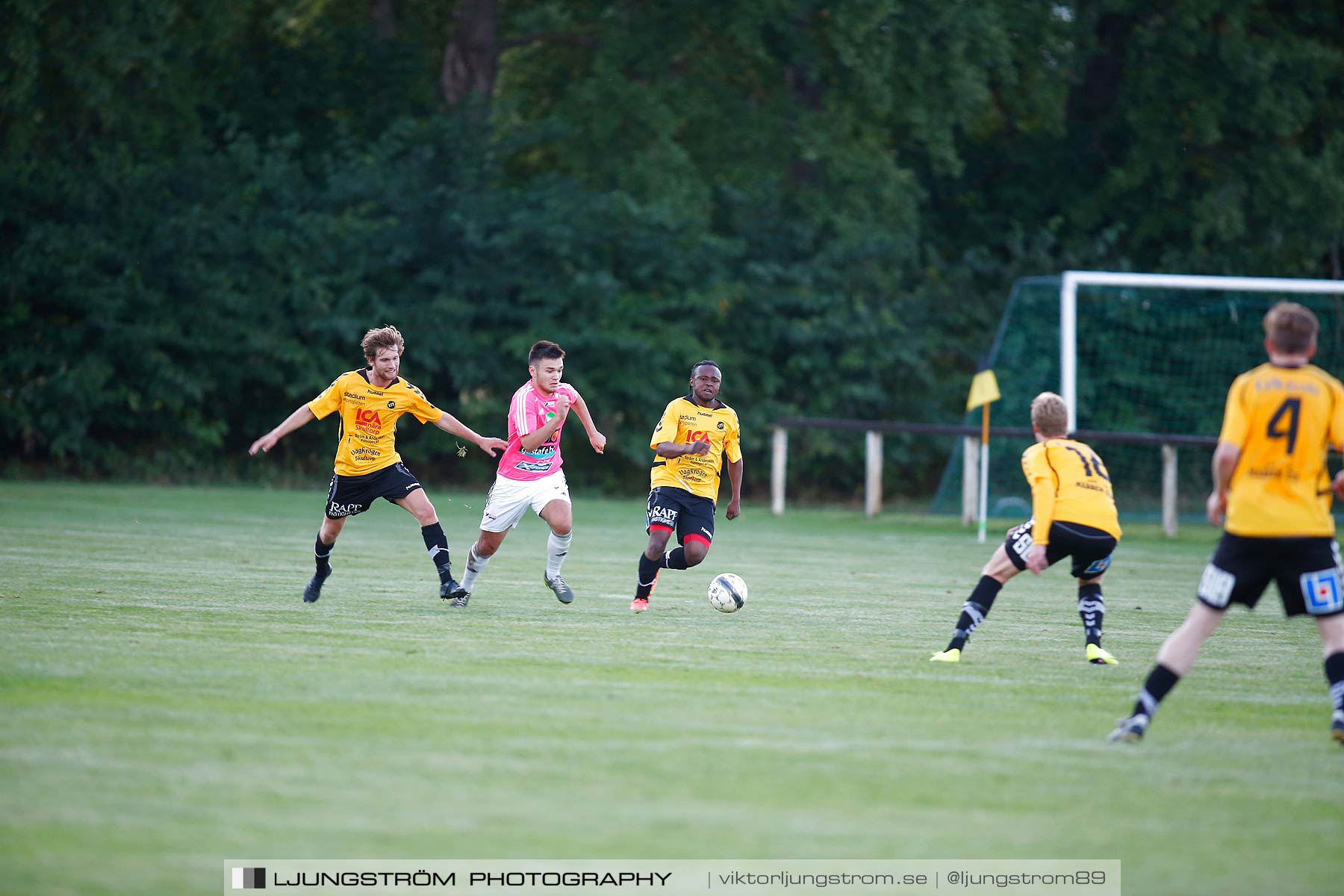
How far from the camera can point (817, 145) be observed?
91.3 ft

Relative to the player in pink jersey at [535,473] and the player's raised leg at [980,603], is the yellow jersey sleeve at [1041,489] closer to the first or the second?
the player's raised leg at [980,603]

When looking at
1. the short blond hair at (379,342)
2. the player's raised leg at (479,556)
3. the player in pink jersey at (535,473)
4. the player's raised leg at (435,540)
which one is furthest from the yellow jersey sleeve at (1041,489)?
the short blond hair at (379,342)

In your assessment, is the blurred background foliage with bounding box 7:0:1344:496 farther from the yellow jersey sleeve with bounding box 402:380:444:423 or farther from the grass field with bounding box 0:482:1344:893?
the yellow jersey sleeve with bounding box 402:380:444:423

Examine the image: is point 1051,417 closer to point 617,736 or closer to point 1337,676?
point 1337,676

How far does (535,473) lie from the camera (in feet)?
33.2

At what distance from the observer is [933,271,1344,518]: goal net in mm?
25078

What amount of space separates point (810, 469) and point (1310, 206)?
35.1 feet

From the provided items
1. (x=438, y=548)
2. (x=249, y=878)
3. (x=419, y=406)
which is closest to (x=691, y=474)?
(x=438, y=548)

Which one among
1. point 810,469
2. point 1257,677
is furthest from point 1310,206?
point 1257,677

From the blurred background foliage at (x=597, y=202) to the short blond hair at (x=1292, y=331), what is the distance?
2130cm

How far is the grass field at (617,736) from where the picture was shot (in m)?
4.38

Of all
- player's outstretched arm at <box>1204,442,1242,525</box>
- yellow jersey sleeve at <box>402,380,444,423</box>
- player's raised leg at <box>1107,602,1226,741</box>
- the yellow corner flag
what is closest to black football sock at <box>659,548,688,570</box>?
yellow jersey sleeve at <box>402,380,444,423</box>

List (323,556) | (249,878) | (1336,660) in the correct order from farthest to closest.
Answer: (323,556) → (1336,660) → (249,878)

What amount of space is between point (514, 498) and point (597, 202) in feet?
59.1
